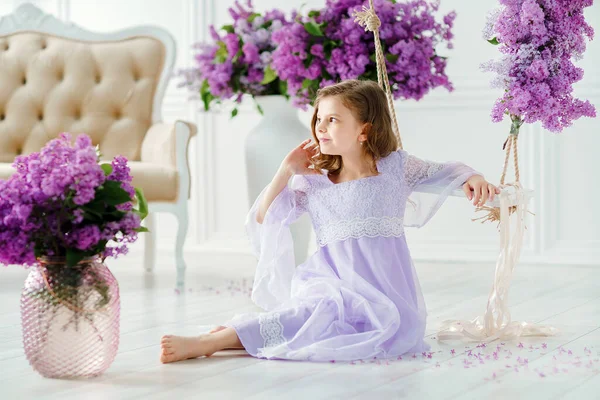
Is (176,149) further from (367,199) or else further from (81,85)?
(367,199)

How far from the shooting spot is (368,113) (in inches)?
91.1

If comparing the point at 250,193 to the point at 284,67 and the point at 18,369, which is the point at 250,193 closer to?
the point at 284,67

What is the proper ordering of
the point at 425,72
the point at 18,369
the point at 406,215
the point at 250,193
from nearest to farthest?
the point at 18,369, the point at 406,215, the point at 425,72, the point at 250,193

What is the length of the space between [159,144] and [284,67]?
0.78 metres

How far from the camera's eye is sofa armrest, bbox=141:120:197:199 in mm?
3693

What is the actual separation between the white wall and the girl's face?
7.49ft

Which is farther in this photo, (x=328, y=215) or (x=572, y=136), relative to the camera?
(x=572, y=136)

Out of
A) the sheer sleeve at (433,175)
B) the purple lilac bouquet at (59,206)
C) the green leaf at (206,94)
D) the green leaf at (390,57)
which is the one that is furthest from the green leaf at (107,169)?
the green leaf at (206,94)

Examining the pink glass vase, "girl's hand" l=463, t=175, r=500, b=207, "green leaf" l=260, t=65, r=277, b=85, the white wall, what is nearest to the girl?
"girl's hand" l=463, t=175, r=500, b=207

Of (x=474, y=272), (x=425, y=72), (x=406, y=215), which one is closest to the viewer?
(x=406, y=215)

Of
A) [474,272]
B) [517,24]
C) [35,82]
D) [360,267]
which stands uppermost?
[517,24]

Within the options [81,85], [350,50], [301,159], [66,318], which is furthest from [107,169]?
[81,85]

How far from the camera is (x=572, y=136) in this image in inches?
170

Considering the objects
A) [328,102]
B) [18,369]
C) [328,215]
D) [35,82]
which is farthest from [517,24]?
[35,82]
